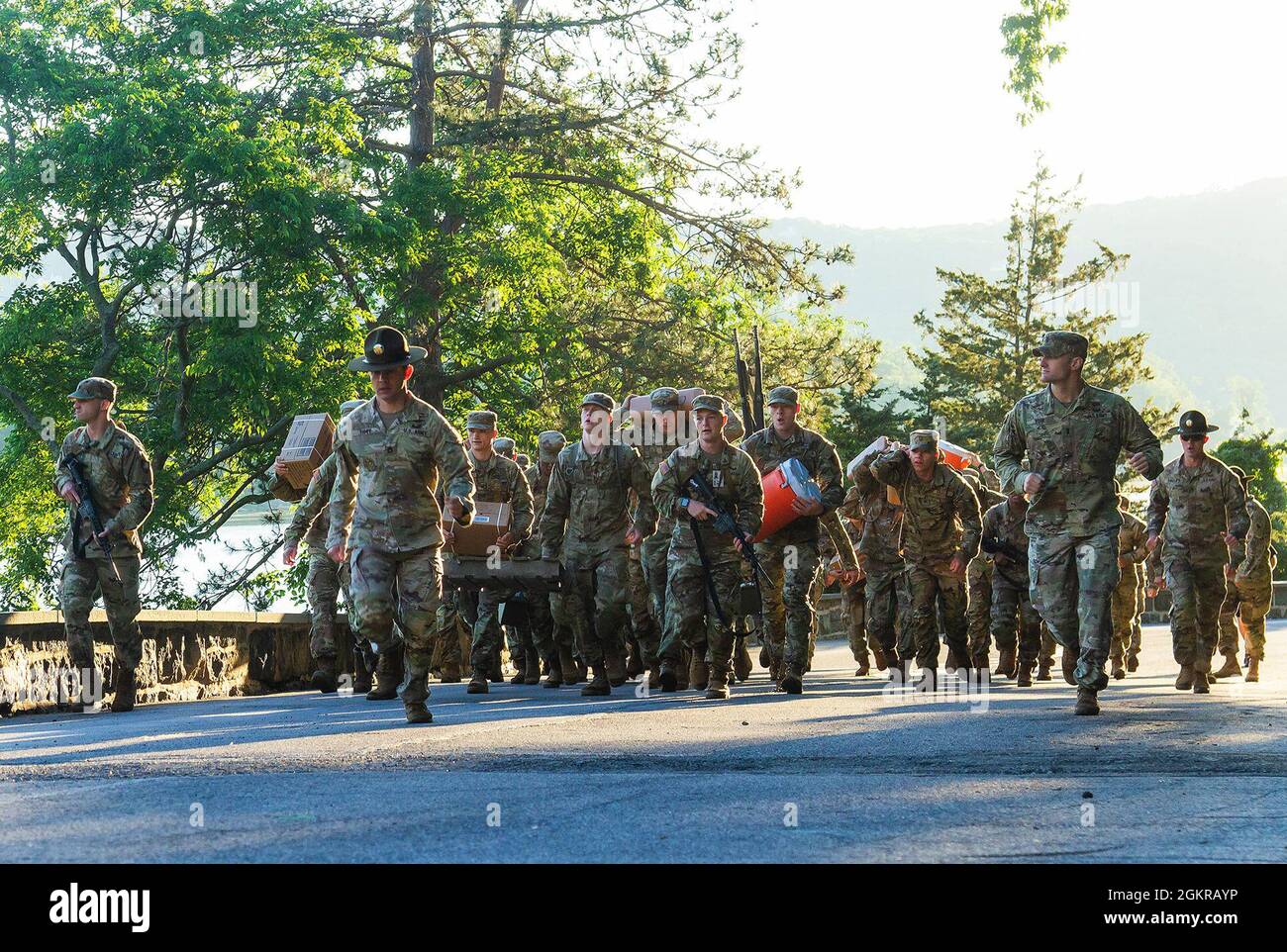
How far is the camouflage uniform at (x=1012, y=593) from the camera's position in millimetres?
16469

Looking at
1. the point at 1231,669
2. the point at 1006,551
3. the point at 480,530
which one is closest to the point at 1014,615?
the point at 1006,551

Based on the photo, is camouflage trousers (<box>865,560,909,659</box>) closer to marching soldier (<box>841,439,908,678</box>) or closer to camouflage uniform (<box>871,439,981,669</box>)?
marching soldier (<box>841,439,908,678</box>)

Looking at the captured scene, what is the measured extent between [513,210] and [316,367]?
4.84 meters

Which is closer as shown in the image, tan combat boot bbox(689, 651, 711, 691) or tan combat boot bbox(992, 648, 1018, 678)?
tan combat boot bbox(689, 651, 711, 691)

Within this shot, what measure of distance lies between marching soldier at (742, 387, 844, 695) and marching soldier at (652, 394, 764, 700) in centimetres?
35

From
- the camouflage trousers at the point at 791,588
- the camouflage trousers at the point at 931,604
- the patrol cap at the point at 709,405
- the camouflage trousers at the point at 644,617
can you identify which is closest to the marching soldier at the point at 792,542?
the camouflage trousers at the point at 791,588

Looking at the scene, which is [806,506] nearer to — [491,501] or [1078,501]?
[1078,501]

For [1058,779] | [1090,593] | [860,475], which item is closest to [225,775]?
[1058,779]

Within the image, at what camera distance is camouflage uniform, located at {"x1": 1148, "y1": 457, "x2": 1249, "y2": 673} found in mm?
15031

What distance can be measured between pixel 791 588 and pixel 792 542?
1.25 ft

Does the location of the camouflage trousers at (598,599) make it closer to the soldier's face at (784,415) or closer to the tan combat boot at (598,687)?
the tan combat boot at (598,687)

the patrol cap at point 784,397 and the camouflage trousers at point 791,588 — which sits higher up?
the patrol cap at point 784,397

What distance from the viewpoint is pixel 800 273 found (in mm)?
35031

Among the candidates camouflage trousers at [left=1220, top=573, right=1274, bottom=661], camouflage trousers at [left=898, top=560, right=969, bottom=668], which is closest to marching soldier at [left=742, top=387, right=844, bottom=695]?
camouflage trousers at [left=898, top=560, right=969, bottom=668]
